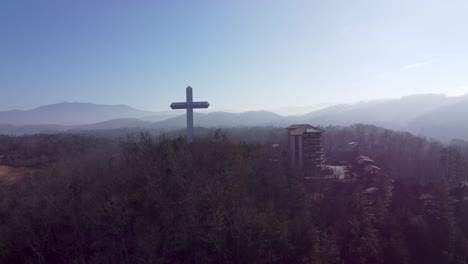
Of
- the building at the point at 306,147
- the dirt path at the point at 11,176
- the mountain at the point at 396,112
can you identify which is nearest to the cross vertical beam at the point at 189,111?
the building at the point at 306,147

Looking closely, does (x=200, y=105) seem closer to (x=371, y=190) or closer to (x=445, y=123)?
(x=371, y=190)

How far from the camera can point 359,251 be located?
9.51 metres

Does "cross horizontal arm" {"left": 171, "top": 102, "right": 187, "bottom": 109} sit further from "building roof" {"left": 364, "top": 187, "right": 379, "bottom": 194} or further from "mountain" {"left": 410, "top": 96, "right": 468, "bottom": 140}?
"mountain" {"left": 410, "top": 96, "right": 468, "bottom": 140}

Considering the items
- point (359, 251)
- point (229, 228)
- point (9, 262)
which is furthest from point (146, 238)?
point (359, 251)

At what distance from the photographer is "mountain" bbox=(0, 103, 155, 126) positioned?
438 feet

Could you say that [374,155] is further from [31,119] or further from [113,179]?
[31,119]

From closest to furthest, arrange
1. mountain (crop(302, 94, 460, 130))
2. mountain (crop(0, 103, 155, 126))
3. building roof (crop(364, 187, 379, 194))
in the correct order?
building roof (crop(364, 187, 379, 194))
mountain (crop(302, 94, 460, 130))
mountain (crop(0, 103, 155, 126))

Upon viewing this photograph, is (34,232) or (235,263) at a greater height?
(34,232)

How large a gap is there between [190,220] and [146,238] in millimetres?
882

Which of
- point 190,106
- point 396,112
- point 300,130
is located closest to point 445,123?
point 396,112

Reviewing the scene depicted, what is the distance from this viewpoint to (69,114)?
6501 inches

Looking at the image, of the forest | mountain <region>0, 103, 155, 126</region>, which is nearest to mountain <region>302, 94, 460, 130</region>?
the forest

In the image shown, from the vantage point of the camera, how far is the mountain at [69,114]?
133500 mm

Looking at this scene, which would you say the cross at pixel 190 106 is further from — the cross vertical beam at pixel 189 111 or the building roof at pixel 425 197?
the building roof at pixel 425 197
